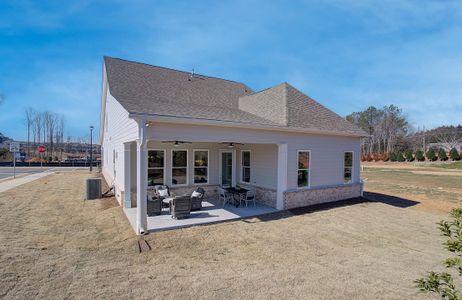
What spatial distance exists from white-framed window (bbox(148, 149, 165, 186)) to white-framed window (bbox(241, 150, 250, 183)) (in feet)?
13.2

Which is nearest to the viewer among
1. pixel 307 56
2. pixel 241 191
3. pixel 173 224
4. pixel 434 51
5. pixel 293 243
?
pixel 293 243

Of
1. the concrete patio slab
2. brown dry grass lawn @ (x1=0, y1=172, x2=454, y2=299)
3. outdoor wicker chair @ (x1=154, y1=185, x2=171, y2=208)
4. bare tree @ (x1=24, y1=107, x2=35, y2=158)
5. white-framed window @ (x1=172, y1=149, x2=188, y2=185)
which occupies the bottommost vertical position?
brown dry grass lawn @ (x1=0, y1=172, x2=454, y2=299)

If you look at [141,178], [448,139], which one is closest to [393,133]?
[448,139]

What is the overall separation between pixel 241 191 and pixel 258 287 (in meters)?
6.13

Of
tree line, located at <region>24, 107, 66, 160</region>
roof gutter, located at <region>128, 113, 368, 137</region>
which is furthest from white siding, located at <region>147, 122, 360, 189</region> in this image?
tree line, located at <region>24, 107, 66, 160</region>

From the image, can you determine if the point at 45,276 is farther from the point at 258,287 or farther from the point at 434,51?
the point at 434,51

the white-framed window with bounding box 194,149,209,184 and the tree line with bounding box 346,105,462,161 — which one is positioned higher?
the tree line with bounding box 346,105,462,161

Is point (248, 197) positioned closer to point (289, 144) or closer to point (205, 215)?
point (205, 215)

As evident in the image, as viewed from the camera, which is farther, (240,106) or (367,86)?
(367,86)

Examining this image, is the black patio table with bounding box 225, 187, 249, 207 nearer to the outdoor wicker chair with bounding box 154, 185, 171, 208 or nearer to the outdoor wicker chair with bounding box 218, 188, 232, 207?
the outdoor wicker chair with bounding box 218, 188, 232, 207

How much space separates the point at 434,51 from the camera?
502 inches

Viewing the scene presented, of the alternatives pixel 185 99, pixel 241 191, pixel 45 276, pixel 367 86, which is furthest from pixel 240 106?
pixel 367 86

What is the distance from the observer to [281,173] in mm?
10406

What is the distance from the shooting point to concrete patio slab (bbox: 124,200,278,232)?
813 centimetres
